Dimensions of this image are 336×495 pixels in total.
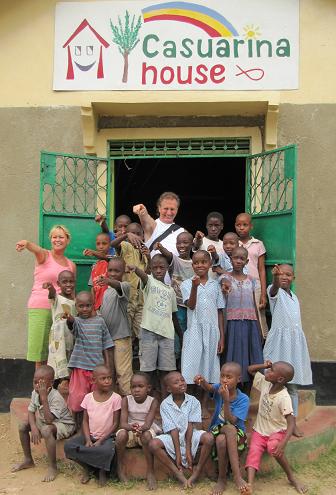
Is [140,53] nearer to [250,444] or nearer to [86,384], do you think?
[86,384]

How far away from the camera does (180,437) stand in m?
4.31

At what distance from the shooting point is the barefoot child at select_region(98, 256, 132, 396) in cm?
477

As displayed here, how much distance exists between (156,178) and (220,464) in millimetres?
6606

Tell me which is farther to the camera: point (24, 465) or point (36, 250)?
point (36, 250)

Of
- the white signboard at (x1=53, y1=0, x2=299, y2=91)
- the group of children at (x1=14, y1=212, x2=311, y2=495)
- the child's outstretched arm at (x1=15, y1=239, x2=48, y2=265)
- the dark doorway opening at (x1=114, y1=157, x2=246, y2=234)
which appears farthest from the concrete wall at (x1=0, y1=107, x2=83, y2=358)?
the dark doorway opening at (x1=114, y1=157, x2=246, y2=234)

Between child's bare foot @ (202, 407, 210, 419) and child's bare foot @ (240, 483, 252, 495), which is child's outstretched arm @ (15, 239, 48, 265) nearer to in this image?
child's bare foot @ (202, 407, 210, 419)

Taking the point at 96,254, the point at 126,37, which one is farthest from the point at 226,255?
the point at 126,37

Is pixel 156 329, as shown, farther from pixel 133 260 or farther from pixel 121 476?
pixel 121 476

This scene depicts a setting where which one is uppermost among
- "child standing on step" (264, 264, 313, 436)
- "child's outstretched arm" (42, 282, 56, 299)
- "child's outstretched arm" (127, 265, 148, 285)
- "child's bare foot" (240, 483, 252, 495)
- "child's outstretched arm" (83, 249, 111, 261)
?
"child's outstretched arm" (83, 249, 111, 261)

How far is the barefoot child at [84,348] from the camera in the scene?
462 centimetres

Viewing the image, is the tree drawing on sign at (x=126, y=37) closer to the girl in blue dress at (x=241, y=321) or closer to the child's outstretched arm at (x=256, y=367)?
the girl in blue dress at (x=241, y=321)

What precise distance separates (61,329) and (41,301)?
1.18ft

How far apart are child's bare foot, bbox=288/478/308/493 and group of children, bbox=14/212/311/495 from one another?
1 cm

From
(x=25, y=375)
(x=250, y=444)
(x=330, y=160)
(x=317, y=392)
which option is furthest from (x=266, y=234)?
(x=25, y=375)
